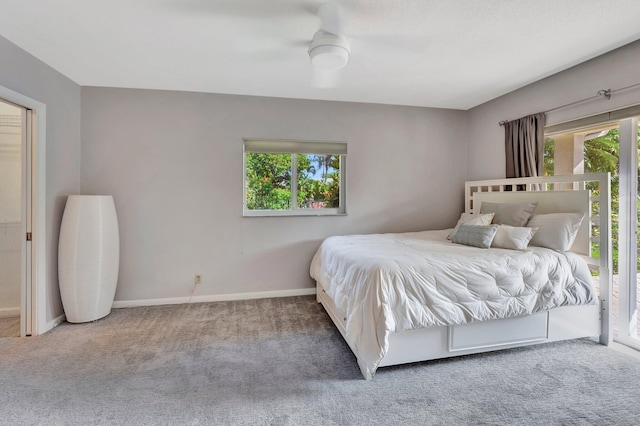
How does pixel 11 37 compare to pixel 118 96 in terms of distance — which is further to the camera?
pixel 118 96

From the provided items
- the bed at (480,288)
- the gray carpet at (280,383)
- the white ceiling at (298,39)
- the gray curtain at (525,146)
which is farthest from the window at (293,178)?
the gray curtain at (525,146)

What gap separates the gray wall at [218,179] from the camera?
3.21 meters

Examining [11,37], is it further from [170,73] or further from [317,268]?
[317,268]

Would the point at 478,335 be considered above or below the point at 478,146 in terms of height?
below

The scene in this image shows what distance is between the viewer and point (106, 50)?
2.38m

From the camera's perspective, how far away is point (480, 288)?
208 centimetres

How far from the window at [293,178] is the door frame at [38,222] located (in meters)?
1.78

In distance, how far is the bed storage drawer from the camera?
2.11m

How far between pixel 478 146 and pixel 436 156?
1.73 ft

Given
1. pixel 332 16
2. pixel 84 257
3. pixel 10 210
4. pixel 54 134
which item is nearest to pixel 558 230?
pixel 332 16

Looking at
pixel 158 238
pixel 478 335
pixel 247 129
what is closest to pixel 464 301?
pixel 478 335

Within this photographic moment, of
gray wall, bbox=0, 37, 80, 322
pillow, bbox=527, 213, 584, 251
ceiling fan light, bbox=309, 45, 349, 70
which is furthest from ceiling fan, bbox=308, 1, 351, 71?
gray wall, bbox=0, 37, 80, 322

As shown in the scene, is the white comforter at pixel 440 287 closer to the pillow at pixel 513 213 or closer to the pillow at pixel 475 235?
the pillow at pixel 475 235

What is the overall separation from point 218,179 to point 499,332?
10.0 feet
